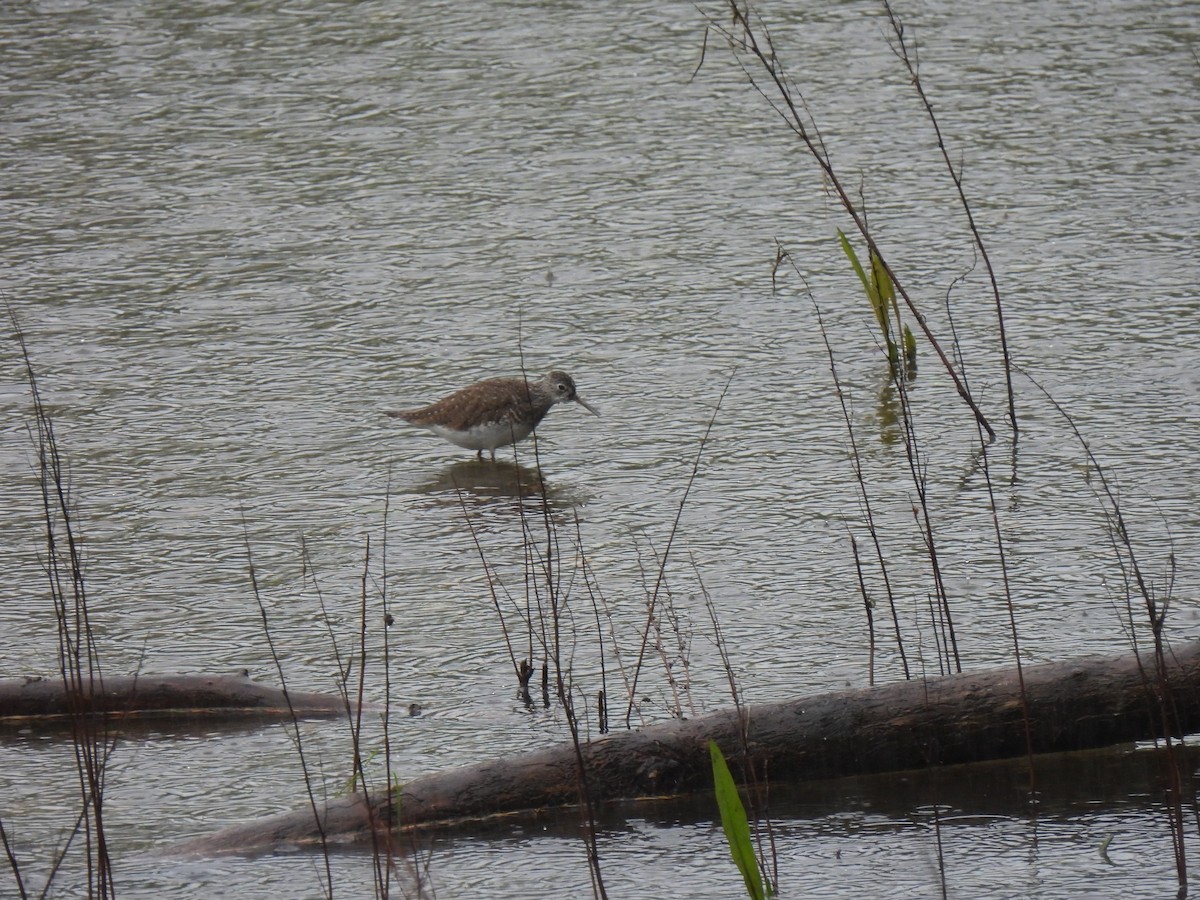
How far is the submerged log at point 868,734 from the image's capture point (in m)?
5.07

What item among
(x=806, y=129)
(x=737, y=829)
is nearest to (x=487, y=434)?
(x=737, y=829)

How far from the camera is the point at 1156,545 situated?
22.4ft

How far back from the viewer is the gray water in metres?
5.54

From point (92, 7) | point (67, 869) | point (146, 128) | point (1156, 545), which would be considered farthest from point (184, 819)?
point (92, 7)

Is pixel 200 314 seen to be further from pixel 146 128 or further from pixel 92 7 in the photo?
pixel 92 7

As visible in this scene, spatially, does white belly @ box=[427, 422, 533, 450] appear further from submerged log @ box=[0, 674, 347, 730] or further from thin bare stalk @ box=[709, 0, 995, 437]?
submerged log @ box=[0, 674, 347, 730]

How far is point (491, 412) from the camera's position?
27.2 feet

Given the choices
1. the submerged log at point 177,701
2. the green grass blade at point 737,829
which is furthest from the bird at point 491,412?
the green grass blade at point 737,829

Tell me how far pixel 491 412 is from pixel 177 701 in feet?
9.32

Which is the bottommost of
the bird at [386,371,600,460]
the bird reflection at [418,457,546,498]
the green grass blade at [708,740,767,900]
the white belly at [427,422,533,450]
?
the bird reflection at [418,457,546,498]

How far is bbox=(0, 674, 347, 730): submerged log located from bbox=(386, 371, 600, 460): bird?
2675 mm

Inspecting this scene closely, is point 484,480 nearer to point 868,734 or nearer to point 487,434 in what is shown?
point 487,434

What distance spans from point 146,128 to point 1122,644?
9.11 meters

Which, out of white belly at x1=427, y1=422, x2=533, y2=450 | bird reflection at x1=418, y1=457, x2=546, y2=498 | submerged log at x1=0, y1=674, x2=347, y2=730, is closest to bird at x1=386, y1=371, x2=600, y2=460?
white belly at x1=427, y1=422, x2=533, y2=450
